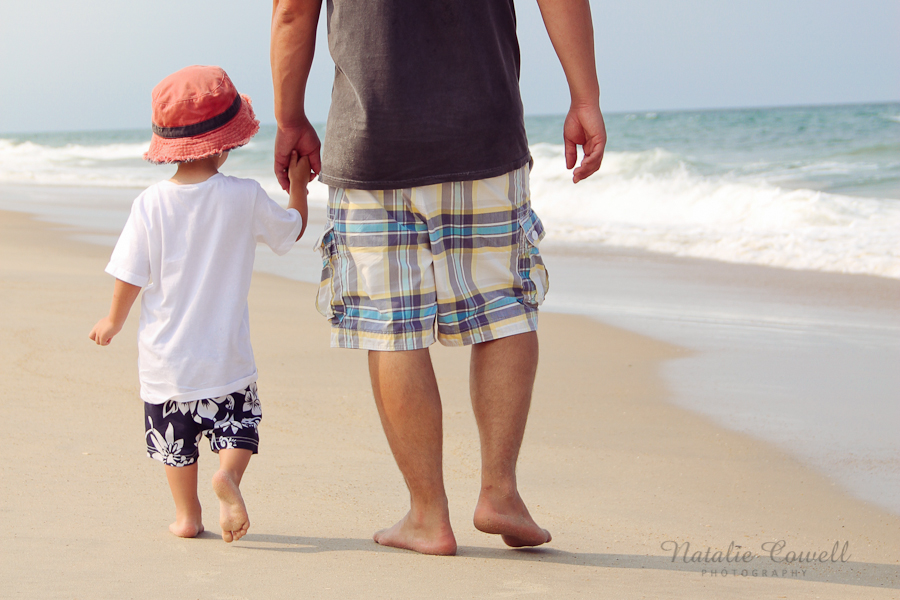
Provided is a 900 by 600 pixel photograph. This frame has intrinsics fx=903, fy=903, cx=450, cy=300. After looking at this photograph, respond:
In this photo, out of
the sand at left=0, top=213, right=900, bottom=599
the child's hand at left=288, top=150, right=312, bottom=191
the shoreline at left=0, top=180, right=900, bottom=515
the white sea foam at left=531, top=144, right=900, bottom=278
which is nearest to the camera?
the sand at left=0, top=213, right=900, bottom=599

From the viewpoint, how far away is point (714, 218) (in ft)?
35.7

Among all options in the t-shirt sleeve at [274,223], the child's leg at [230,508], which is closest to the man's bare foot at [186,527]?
the child's leg at [230,508]

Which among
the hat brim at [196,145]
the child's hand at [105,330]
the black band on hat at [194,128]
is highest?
the black band on hat at [194,128]

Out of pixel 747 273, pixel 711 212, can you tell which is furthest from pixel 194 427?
pixel 711 212

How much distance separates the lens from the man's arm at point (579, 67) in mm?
2055

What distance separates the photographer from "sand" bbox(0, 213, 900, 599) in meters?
1.88

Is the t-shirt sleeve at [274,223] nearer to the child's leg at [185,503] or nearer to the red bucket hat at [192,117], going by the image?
the red bucket hat at [192,117]

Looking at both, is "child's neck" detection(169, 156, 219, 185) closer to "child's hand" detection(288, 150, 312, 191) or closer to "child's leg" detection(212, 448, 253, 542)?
"child's hand" detection(288, 150, 312, 191)

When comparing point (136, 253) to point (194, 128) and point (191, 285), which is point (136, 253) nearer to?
point (191, 285)

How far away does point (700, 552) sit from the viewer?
212 cm

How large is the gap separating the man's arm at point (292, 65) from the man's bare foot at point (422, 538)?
883 mm

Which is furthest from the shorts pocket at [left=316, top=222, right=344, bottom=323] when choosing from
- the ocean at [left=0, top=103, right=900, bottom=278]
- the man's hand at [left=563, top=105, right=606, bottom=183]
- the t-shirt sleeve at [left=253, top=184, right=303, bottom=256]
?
the ocean at [left=0, top=103, right=900, bottom=278]

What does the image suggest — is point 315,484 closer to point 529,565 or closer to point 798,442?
point 529,565

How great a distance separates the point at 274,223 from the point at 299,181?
0.15 meters
